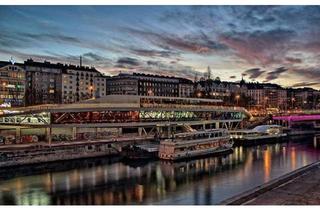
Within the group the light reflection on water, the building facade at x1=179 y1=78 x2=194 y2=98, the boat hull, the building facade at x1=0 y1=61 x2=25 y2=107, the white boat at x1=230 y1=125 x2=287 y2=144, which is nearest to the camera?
the light reflection on water

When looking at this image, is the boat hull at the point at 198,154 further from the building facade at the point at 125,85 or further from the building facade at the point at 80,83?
the building facade at the point at 125,85

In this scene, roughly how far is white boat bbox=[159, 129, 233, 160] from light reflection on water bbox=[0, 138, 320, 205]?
23.9 inches

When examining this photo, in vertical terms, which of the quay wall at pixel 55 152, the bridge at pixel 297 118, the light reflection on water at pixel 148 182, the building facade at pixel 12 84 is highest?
the building facade at pixel 12 84

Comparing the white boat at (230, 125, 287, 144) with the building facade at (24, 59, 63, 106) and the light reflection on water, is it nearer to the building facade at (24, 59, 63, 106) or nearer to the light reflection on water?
the light reflection on water

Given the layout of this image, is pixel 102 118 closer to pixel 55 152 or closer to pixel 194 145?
pixel 55 152

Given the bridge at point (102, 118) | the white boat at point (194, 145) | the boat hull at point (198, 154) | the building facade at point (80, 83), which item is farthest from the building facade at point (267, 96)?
the boat hull at point (198, 154)

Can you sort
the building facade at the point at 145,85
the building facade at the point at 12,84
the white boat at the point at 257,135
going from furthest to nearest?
the building facade at the point at 145,85 < the building facade at the point at 12,84 < the white boat at the point at 257,135

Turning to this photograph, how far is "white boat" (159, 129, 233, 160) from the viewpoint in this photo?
15219 millimetres

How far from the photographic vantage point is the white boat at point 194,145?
49.9 ft

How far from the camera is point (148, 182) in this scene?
11.5 meters

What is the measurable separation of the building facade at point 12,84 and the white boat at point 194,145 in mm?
17836

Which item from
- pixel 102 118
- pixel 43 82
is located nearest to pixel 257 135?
pixel 102 118

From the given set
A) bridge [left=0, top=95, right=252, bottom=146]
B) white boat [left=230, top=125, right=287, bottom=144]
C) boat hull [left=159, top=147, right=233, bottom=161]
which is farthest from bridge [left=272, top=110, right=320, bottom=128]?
boat hull [left=159, top=147, right=233, bottom=161]
